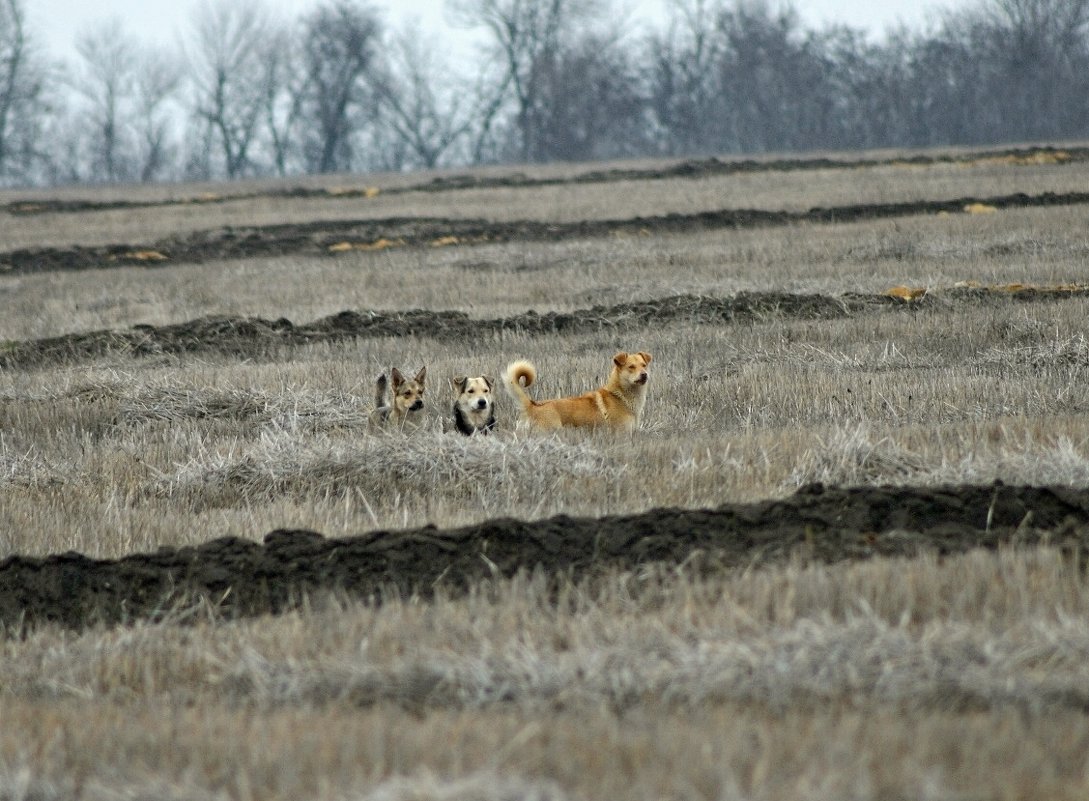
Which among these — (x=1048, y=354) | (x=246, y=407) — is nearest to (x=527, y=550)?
(x=246, y=407)

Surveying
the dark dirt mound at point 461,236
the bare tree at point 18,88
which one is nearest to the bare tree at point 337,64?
the bare tree at point 18,88

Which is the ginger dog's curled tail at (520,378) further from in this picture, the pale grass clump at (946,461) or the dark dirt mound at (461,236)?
the dark dirt mound at (461,236)

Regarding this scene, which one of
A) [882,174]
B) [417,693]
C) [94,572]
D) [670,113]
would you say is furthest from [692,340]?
[670,113]

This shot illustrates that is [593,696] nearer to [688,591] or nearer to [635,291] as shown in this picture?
[688,591]

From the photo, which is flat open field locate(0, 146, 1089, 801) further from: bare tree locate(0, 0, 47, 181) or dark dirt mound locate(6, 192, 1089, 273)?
bare tree locate(0, 0, 47, 181)

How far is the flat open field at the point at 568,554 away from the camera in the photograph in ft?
12.7

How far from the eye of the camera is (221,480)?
866 cm

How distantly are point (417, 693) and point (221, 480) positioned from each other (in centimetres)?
442

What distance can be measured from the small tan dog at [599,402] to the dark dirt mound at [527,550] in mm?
3441

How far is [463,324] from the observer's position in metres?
15.8

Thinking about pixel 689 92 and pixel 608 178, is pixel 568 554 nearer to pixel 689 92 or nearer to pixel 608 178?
pixel 608 178

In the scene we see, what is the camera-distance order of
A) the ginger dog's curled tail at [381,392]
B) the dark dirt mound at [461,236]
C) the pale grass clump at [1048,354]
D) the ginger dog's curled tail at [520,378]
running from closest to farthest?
the ginger dog's curled tail at [520,378] → the ginger dog's curled tail at [381,392] → the pale grass clump at [1048,354] → the dark dirt mound at [461,236]

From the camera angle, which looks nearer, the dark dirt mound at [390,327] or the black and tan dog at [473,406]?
the black and tan dog at [473,406]

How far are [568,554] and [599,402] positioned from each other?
414 centimetres
